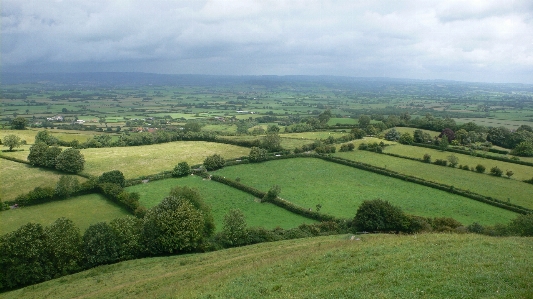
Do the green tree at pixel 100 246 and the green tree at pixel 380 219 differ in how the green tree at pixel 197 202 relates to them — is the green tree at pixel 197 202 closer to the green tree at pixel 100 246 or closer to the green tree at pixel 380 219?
the green tree at pixel 100 246

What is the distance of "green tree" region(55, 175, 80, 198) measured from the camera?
190 ft

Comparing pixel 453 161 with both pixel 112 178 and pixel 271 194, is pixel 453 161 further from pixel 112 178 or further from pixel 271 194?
pixel 112 178

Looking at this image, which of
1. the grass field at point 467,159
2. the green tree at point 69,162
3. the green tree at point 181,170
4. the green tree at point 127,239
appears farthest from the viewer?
the green tree at point 181,170

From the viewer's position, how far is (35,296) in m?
30.2

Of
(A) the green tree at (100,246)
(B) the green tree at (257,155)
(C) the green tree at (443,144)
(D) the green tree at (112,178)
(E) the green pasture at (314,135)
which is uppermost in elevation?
(C) the green tree at (443,144)

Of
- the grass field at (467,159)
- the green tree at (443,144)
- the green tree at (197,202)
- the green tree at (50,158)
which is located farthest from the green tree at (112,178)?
the green tree at (443,144)

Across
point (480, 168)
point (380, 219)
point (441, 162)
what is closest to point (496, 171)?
point (480, 168)

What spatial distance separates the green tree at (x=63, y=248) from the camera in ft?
122

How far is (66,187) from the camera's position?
5819 centimetres

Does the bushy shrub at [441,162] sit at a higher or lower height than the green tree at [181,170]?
higher

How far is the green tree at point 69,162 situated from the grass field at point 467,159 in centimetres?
7667

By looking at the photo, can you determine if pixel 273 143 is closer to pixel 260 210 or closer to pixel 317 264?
pixel 260 210

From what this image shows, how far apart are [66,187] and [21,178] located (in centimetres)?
1370

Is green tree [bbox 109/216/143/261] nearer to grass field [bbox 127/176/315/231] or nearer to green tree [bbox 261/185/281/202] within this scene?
grass field [bbox 127/176/315/231]
